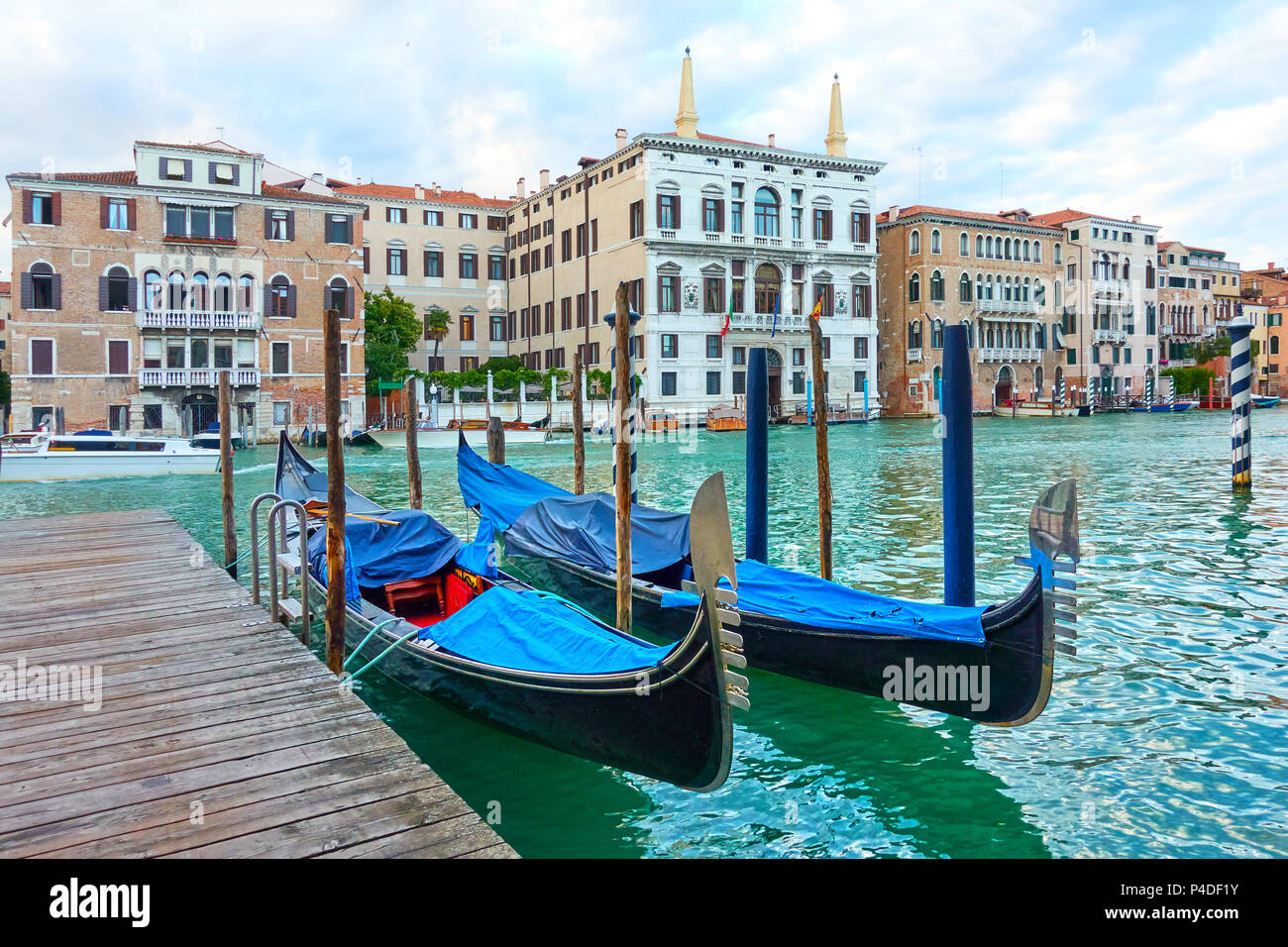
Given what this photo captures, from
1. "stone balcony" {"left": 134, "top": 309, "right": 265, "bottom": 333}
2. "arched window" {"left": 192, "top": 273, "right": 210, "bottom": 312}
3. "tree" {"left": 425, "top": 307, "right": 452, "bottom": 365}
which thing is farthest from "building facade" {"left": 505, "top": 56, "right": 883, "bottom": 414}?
"arched window" {"left": 192, "top": 273, "right": 210, "bottom": 312}

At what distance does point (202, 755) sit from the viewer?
10.9 feet

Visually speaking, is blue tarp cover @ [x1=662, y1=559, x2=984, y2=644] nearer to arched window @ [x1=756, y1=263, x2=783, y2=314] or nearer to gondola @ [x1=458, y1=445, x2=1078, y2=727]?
gondola @ [x1=458, y1=445, x2=1078, y2=727]

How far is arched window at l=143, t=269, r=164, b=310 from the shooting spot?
2841cm

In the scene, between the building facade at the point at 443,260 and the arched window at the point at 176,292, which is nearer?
the arched window at the point at 176,292

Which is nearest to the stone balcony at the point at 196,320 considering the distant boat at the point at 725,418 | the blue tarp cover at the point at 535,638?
the distant boat at the point at 725,418

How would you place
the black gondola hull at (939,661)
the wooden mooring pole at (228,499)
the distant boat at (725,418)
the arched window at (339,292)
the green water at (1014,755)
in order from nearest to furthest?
the green water at (1014,755), the black gondola hull at (939,661), the wooden mooring pole at (228,499), the arched window at (339,292), the distant boat at (725,418)

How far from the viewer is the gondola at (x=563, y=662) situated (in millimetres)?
3639

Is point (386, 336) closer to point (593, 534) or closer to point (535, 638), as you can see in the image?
point (593, 534)

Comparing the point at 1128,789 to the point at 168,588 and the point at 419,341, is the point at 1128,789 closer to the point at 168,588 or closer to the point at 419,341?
the point at 168,588

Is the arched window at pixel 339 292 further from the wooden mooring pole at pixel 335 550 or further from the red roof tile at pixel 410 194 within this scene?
the wooden mooring pole at pixel 335 550

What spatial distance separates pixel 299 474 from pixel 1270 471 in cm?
1534

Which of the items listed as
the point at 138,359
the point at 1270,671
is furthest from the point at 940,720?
the point at 138,359

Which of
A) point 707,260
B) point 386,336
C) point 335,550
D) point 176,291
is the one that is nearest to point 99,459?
point 176,291

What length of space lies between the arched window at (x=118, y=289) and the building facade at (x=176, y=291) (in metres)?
0.04
